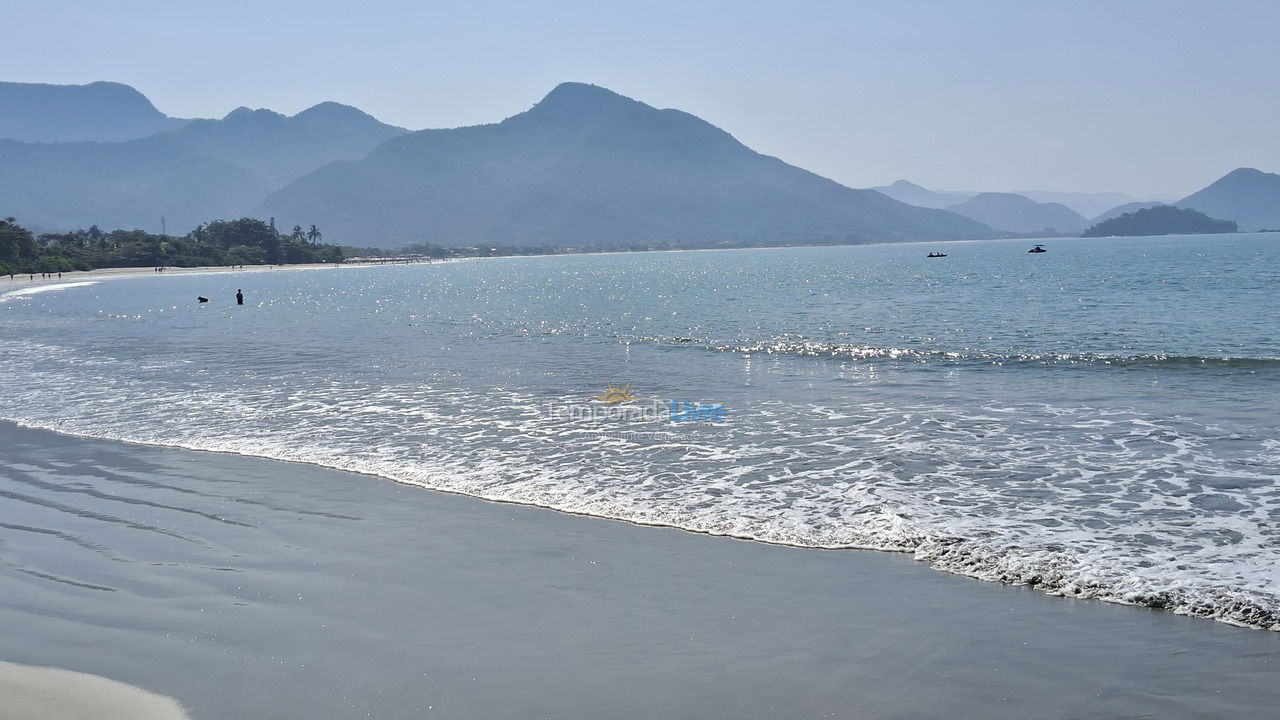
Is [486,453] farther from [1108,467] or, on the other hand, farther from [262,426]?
[1108,467]

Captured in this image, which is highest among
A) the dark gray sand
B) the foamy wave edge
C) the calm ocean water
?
the calm ocean water

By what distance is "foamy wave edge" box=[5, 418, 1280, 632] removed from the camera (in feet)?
30.3

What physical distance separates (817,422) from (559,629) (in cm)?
1252

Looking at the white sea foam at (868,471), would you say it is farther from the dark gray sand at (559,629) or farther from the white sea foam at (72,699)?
the white sea foam at (72,699)

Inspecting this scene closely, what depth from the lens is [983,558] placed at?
10828mm

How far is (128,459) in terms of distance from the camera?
56.6 ft

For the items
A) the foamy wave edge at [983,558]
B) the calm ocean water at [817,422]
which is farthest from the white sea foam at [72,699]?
the calm ocean water at [817,422]

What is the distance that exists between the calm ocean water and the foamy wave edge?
4 centimetres

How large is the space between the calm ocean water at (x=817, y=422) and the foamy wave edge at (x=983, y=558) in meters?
0.04

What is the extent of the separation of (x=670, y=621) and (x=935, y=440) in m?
10.8

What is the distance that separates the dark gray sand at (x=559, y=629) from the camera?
24.1ft

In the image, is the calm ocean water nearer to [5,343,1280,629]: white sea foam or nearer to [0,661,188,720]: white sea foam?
[5,343,1280,629]: white sea foam

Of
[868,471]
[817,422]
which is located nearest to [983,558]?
[868,471]

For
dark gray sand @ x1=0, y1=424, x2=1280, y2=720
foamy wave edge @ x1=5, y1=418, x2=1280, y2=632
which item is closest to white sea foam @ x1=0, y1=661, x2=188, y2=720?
dark gray sand @ x1=0, y1=424, x2=1280, y2=720
